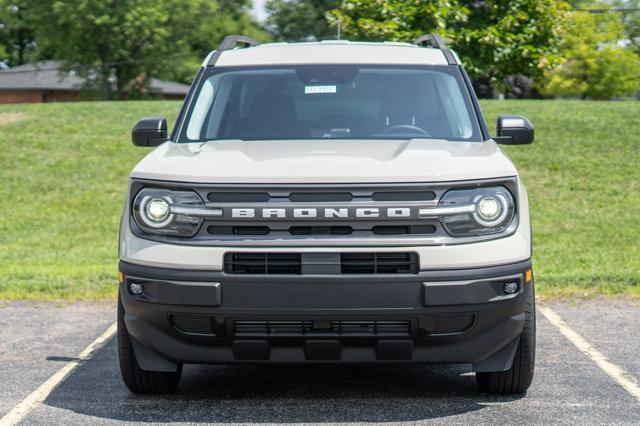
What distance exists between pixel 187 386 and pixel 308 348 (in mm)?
1230

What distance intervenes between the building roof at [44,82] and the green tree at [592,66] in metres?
22.6

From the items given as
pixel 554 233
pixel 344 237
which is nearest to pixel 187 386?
pixel 344 237

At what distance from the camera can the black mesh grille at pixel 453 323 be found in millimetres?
5379

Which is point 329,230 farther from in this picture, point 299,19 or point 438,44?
point 299,19

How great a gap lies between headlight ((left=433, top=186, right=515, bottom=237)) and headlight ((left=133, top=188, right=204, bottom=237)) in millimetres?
1162

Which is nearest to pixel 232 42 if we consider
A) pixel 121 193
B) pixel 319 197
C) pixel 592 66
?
pixel 319 197

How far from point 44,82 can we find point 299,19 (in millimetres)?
25851

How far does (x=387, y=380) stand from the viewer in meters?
6.54

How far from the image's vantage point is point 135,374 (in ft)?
19.6

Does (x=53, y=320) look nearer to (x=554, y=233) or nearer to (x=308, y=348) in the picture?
(x=308, y=348)

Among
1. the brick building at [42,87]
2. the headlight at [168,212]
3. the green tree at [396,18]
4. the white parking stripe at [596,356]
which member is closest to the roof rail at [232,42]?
the headlight at [168,212]

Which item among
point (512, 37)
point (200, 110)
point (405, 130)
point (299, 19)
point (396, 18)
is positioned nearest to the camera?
point (405, 130)

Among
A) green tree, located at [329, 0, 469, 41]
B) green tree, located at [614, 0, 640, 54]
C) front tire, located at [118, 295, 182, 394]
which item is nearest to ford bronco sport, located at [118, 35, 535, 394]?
front tire, located at [118, 295, 182, 394]

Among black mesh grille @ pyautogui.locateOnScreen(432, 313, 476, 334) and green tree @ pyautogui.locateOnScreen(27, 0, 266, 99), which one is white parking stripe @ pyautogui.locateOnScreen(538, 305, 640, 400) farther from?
green tree @ pyautogui.locateOnScreen(27, 0, 266, 99)
